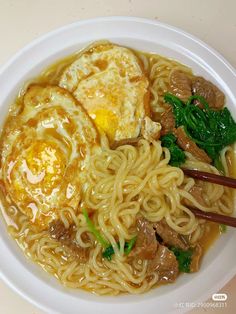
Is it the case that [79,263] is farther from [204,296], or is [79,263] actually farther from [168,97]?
[168,97]

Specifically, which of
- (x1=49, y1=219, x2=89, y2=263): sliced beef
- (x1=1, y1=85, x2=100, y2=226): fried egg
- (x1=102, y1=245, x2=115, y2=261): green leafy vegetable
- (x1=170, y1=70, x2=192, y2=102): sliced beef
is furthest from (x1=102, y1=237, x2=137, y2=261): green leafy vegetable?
(x1=170, y1=70, x2=192, y2=102): sliced beef

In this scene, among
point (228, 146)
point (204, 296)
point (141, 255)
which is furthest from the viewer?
point (228, 146)

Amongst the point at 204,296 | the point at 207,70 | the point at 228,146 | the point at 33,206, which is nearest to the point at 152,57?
the point at 207,70

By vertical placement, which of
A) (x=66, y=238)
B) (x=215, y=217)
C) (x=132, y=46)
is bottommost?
(x=66, y=238)

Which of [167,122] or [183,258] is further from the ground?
[167,122]

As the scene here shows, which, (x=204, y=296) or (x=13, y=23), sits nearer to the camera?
(x=204, y=296)

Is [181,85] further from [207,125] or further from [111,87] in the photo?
[111,87]

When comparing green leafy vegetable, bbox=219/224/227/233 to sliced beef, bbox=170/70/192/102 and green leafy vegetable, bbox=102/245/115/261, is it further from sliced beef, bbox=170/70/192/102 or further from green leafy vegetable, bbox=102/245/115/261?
sliced beef, bbox=170/70/192/102

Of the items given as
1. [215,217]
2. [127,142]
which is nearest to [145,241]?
[215,217]
